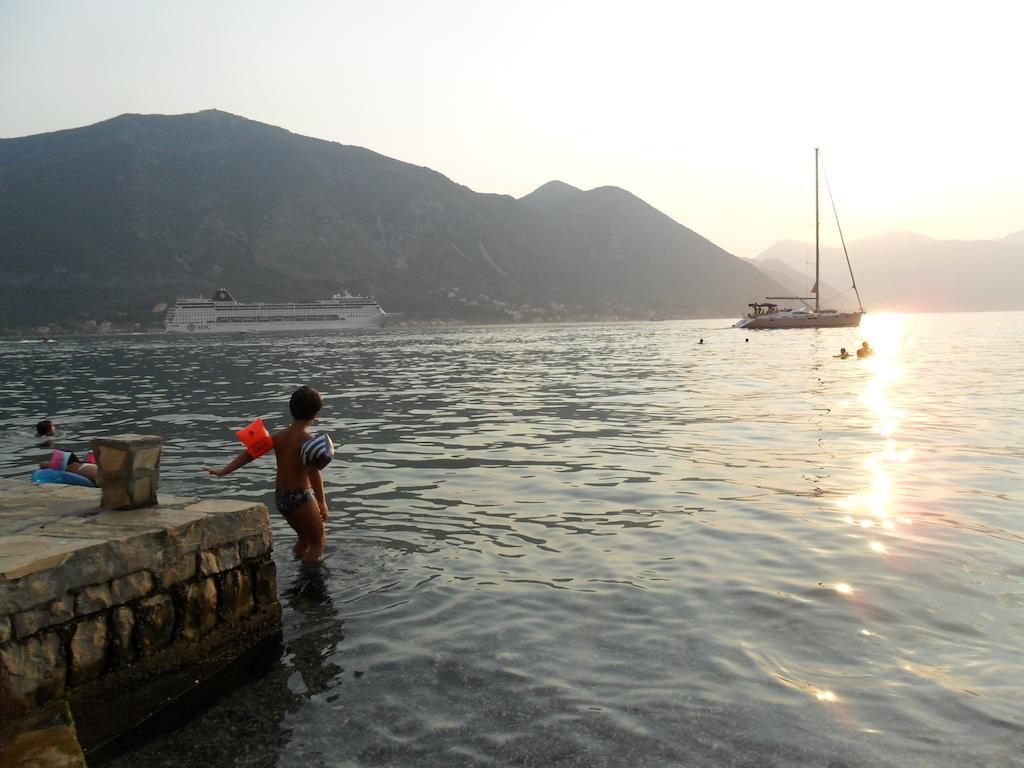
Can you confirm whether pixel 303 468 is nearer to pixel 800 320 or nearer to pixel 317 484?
pixel 317 484

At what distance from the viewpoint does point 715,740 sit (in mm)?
5043

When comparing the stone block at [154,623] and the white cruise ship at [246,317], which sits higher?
the stone block at [154,623]

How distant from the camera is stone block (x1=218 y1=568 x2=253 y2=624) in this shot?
255 inches

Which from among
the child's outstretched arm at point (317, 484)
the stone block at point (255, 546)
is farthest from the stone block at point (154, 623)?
the child's outstretched arm at point (317, 484)

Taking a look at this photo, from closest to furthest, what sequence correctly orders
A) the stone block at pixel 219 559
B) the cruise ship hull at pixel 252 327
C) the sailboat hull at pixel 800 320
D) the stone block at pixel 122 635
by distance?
the stone block at pixel 122 635 → the stone block at pixel 219 559 → the sailboat hull at pixel 800 320 → the cruise ship hull at pixel 252 327

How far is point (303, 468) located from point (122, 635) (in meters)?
2.92

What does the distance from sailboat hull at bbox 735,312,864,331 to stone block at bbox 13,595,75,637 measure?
4552 inches

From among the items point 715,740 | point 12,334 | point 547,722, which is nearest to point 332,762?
point 547,722

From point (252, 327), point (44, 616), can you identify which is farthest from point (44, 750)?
point (252, 327)

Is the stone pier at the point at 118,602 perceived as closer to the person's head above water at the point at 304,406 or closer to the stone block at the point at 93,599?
the stone block at the point at 93,599

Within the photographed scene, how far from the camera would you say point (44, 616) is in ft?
16.3

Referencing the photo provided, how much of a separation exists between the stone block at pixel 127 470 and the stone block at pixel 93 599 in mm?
1351

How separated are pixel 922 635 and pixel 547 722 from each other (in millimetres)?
3722

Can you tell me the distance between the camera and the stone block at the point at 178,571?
5891mm
